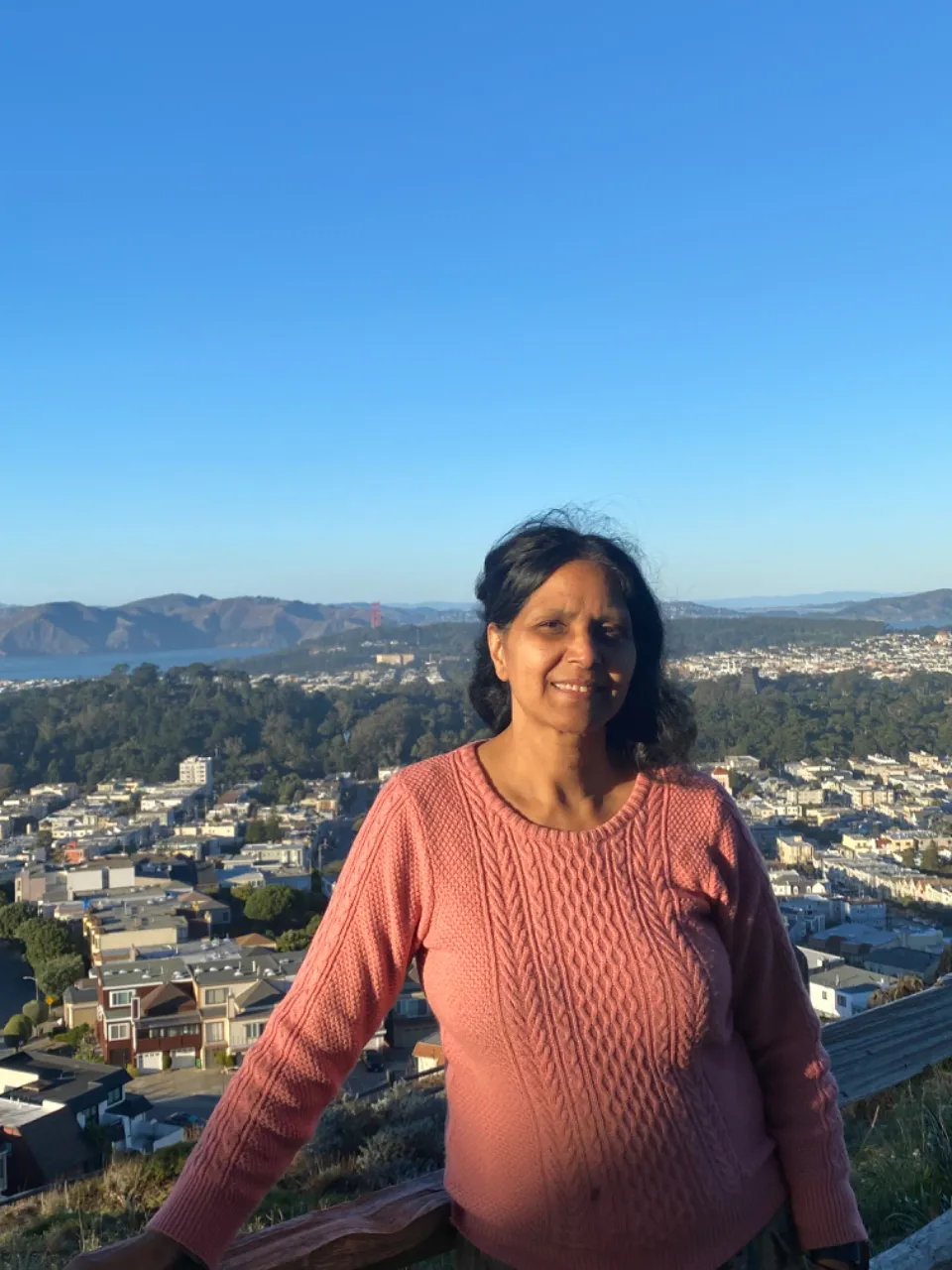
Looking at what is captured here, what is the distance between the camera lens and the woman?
1.06m

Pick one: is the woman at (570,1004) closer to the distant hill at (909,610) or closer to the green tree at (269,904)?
the green tree at (269,904)

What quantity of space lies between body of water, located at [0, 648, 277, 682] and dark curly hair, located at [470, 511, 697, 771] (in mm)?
70799

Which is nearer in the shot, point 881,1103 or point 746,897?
point 746,897

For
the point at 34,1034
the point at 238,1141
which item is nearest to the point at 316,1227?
the point at 238,1141

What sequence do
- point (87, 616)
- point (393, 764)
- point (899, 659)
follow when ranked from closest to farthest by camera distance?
point (393, 764) → point (899, 659) → point (87, 616)

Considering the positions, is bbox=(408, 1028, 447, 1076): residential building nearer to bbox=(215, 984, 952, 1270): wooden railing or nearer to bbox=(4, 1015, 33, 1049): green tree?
bbox=(215, 984, 952, 1270): wooden railing

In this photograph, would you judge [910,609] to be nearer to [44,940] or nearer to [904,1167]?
[44,940]

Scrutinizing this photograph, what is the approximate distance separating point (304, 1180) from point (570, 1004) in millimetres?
1910

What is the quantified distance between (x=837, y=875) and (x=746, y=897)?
17.9 metres

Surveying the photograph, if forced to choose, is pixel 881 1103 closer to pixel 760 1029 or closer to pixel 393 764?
pixel 760 1029

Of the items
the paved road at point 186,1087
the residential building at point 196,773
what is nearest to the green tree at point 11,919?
the paved road at point 186,1087

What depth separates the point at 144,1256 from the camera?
99cm

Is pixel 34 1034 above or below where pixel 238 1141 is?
below

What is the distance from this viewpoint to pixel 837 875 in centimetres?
1784
